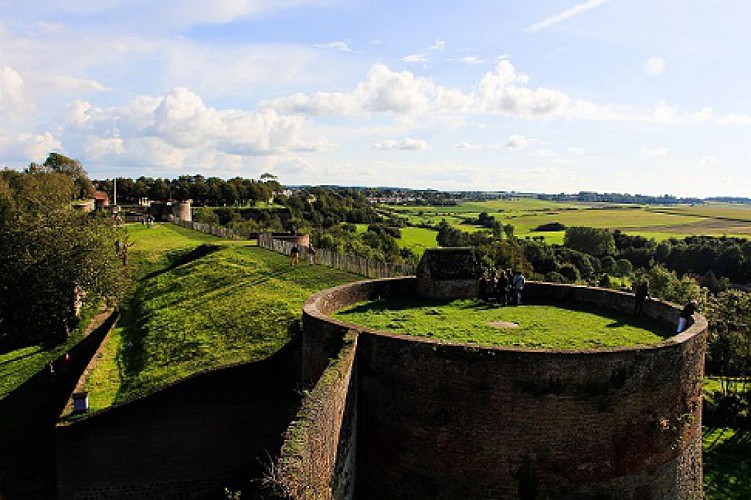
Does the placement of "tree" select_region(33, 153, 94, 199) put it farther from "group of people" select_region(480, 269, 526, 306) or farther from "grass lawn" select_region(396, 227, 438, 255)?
"group of people" select_region(480, 269, 526, 306)

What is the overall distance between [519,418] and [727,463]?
24.2 meters

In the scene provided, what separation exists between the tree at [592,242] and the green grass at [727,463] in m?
72.5

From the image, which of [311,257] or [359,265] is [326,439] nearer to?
[359,265]

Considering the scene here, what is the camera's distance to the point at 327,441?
8883 mm

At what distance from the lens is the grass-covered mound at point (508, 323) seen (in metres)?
12.5

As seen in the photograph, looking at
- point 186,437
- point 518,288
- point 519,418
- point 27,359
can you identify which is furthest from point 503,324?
point 27,359

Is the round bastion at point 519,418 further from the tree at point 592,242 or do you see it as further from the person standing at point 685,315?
the tree at point 592,242

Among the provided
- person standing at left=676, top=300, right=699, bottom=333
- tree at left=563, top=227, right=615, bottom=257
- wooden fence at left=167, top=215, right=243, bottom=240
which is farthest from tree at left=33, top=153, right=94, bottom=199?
person standing at left=676, top=300, right=699, bottom=333

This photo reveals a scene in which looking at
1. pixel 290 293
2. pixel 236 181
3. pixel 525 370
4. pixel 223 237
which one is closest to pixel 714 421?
pixel 290 293

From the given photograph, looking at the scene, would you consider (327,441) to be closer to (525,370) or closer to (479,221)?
(525,370)

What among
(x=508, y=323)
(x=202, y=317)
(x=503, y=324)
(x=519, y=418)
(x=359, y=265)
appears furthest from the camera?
(x=359, y=265)

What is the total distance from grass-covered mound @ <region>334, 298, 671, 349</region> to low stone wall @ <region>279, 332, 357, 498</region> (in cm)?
271

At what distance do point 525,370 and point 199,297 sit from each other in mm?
24374

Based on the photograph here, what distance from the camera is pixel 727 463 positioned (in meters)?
27.7
